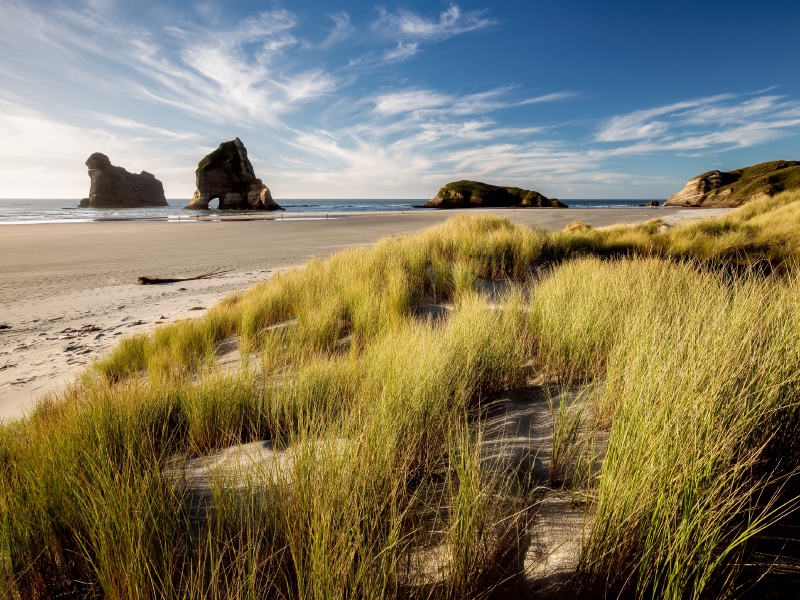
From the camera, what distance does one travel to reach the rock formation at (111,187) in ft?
249

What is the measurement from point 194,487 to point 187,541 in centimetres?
39

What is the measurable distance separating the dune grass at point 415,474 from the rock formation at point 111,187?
9481cm

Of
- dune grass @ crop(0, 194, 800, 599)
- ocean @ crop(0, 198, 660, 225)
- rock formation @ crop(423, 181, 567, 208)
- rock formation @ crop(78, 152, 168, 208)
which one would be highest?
rock formation @ crop(78, 152, 168, 208)

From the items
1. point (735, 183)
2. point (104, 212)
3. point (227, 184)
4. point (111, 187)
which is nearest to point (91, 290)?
point (104, 212)

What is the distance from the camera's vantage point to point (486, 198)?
72062mm

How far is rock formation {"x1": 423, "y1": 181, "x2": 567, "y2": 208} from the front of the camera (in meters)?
71.1

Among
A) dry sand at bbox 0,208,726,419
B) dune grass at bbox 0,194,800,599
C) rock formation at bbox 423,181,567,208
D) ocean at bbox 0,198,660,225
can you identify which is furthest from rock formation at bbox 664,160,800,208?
dune grass at bbox 0,194,800,599

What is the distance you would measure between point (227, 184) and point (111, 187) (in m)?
32.6

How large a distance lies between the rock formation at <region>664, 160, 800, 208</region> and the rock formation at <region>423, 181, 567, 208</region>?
18.8m

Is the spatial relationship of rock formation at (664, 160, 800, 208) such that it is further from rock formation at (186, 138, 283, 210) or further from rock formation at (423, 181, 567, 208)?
rock formation at (186, 138, 283, 210)

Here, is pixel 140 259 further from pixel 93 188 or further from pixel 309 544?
pixel 93 188

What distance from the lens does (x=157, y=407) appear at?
93.3 inches

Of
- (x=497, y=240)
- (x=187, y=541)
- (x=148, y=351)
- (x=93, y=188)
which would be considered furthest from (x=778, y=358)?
(x=93, y=188)

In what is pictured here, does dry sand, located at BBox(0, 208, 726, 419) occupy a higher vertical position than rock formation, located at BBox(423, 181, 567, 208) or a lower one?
lower
